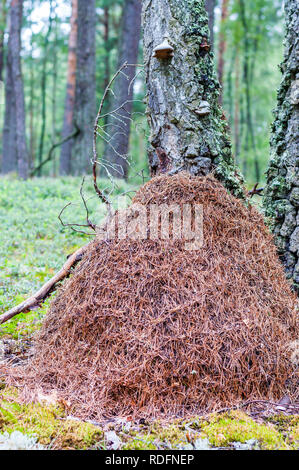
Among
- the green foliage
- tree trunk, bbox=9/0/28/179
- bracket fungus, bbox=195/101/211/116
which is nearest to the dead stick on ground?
the green foliage

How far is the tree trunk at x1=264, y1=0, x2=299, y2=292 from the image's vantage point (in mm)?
4078

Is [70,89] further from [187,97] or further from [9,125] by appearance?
[187,97]

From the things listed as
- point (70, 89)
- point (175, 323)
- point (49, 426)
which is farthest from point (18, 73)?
point (49, 426)

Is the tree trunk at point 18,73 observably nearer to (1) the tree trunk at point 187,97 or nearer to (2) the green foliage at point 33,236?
(2) the green foliage at point 33,236

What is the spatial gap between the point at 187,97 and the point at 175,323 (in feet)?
7.17

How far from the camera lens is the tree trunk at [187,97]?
3.86 meters

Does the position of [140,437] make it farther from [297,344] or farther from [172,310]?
[297,344]

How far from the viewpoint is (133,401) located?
2.91m

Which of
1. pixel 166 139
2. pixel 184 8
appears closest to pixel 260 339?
pixel 166 139

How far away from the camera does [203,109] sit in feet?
12.6

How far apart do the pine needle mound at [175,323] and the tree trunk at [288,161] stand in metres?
0.36

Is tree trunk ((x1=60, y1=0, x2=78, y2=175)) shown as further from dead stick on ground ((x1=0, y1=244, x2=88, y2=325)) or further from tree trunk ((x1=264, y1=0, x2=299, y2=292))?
tree trunk ((x1=264, y1=0, x2=299, y2=292))

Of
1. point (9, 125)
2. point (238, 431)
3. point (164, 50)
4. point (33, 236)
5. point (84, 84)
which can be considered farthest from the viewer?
point (9, 125)
